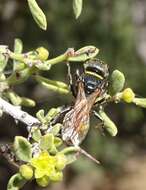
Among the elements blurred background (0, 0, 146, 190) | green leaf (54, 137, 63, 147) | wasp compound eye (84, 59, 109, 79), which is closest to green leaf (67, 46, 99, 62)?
wasp compound eye (84, 59, 109, 79)

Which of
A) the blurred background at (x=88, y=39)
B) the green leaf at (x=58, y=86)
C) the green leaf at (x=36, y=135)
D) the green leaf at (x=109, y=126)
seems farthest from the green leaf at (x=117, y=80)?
the blurred background at (x=88, y=39)

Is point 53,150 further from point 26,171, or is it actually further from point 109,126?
point 109,126

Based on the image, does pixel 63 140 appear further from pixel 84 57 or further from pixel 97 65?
pixel 97 65

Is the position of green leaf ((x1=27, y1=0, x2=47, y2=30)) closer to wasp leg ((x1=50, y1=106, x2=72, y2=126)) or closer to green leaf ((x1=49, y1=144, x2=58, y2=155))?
wasp leg ((x1=50, y1=106, x2=72, y2=126))

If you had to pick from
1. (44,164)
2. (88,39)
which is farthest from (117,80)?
(88,39)

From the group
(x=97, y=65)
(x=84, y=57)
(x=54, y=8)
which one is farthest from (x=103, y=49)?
(x=84, y=57)
